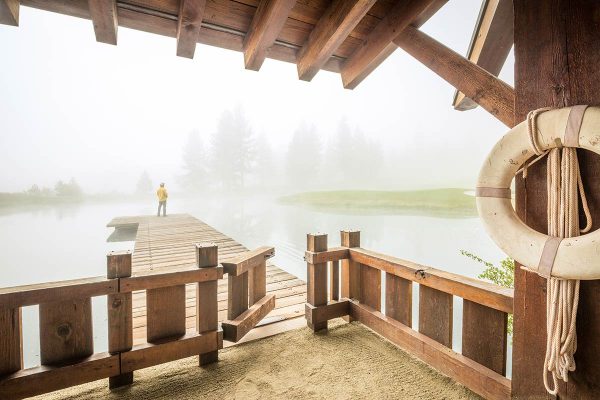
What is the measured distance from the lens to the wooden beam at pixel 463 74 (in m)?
1.22

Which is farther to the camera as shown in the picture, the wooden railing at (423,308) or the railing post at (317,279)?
the railing post at (317,279)

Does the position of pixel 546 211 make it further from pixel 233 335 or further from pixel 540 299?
pixel 233 335

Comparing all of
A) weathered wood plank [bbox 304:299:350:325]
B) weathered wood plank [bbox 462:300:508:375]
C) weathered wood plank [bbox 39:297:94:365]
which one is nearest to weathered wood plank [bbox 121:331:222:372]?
weathered wood plank [bbox 39:297:94:365]

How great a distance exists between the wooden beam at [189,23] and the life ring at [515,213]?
1524 millimetres

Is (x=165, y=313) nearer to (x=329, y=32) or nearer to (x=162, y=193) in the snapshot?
(x=329, y=32)

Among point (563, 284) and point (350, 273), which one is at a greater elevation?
point (563, 284)

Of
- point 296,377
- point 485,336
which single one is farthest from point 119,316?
point 485,336

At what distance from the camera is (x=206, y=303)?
1.69 meters

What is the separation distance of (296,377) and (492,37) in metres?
2.33

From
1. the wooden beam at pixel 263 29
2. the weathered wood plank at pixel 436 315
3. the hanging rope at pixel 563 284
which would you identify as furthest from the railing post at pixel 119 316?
the hanging rope at pixel 563 284

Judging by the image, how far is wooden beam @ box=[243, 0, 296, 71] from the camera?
53.5 inches

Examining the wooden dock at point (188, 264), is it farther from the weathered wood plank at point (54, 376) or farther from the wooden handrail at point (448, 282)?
the wooden handrail at point (448, 282)

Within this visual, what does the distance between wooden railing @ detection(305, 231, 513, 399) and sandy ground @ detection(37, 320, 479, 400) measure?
11 cm

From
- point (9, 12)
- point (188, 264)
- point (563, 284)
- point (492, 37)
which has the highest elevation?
point (492, 37)
